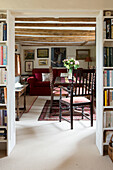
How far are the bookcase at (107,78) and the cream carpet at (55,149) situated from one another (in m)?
0.36

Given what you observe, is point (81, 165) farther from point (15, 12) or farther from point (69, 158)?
point (15, 12)

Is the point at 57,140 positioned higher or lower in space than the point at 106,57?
lower

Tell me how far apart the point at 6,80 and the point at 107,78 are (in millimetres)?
1342

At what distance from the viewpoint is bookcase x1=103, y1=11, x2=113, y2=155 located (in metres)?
2.63

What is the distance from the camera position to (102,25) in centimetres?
261

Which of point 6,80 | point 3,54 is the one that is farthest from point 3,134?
point 3,54

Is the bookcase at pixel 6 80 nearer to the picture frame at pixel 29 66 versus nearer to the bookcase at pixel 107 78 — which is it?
the bookcase at pixel 107 78

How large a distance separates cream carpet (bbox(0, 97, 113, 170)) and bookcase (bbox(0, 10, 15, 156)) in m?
0.28

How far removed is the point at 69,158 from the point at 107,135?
1.98 ft

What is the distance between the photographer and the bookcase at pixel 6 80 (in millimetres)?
2604

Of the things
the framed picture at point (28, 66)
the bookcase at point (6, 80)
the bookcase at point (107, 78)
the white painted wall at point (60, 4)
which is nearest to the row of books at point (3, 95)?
the bookcase at point (6, 80)

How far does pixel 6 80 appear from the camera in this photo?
2613 millimetres

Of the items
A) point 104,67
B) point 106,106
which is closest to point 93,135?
point 106,106

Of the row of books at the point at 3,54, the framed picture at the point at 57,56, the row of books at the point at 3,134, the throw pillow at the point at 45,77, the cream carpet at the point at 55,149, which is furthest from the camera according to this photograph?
the framed picture at the point at 57,56
